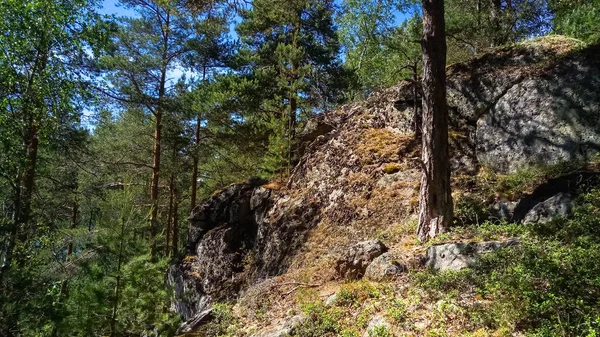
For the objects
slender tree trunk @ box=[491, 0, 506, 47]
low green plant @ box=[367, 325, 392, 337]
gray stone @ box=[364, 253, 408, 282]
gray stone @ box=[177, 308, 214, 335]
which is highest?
slender tree trunk @ box=[491, 0, 506, 47]

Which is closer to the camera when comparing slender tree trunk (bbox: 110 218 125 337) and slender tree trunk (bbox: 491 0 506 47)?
slender tree trunk (bbox: 110 218 125 337)

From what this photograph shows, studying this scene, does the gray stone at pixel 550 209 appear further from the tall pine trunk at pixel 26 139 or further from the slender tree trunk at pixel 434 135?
the tall pine trunk at pixel 26 139

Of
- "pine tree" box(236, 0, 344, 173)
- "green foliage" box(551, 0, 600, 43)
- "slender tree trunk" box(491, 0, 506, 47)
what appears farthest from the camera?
"pine tree" box(236, 0, 344, 173)

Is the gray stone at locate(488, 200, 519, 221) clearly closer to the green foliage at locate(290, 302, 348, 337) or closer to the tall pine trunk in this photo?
the green foliage at locate(290, 302, 348, 337)

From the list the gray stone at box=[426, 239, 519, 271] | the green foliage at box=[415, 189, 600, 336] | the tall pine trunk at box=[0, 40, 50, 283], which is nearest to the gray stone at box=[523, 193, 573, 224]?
the green foliage at box=[415, 189, 600, 336]

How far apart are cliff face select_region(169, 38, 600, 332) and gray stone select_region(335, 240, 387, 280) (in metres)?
0.34

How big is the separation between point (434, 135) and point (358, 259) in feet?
7.31

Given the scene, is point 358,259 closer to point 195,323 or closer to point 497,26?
point 195,323

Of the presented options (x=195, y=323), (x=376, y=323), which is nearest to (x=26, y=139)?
(x=195, y=323)

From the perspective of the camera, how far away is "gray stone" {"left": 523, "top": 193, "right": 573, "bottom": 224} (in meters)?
5.00

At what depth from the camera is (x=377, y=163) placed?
28.1 feet

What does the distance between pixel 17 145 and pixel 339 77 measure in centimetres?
1036

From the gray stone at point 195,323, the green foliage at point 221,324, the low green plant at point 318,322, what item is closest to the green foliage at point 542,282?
the low green plant at point 318,322

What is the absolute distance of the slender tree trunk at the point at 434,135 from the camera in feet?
18.5
